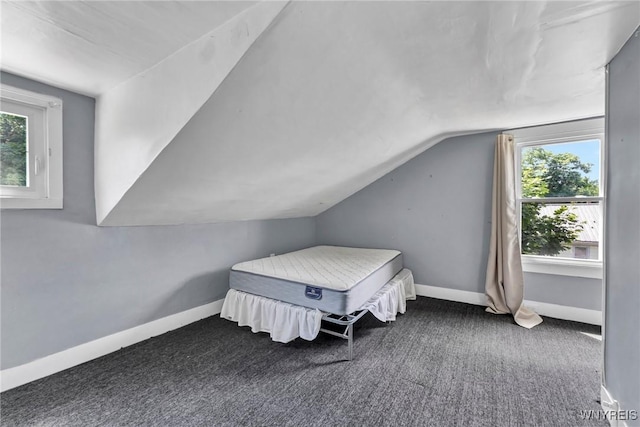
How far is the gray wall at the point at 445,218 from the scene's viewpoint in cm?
324

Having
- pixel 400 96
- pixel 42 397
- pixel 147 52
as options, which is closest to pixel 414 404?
pixel 400 96

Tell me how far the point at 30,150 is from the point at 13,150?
77 millimetres

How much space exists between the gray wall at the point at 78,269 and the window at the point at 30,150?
0.18ft

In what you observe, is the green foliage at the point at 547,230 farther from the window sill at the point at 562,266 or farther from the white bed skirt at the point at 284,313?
the white bed skirt at the point at 284,313

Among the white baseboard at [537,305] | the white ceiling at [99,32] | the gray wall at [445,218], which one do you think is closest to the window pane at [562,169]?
the gray wall at [445,218]

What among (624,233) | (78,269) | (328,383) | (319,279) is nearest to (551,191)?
(624,233)

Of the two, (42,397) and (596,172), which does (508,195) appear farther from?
(42,397)

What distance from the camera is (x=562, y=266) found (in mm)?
2887

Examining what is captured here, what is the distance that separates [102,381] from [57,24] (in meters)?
2.08

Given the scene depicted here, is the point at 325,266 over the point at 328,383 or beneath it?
over

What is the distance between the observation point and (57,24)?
49.6 inches

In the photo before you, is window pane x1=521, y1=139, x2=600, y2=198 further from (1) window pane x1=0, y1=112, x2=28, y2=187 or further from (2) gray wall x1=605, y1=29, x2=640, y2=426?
(1) window pane x1=0, y1=112, x2=28, y2=187

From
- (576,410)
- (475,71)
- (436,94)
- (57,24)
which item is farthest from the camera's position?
(436,94)

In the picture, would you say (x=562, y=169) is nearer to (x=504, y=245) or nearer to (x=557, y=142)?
(x=557, y=142)
